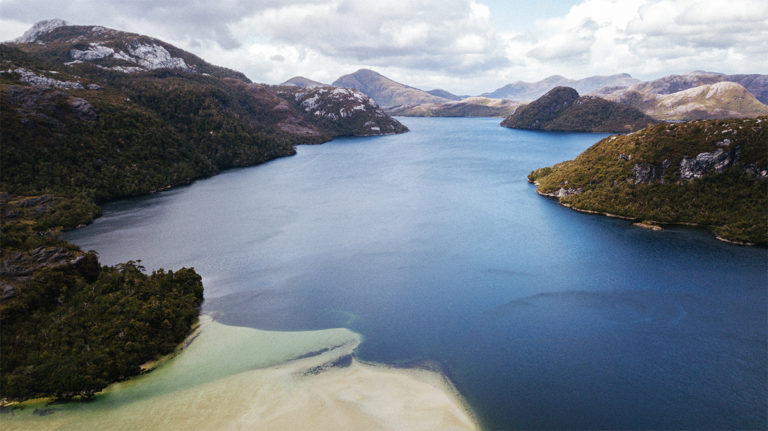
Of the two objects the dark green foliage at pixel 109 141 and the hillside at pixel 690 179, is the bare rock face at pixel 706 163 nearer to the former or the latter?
the hillside at pixel 690 179

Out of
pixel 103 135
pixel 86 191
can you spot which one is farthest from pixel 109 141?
pixel 86 191

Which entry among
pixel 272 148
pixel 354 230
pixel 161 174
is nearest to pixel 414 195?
pixel 354 230

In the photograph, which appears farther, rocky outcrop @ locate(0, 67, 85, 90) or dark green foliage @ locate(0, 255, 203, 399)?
rocky outcrop @ locate(0, 67, 85, 90)

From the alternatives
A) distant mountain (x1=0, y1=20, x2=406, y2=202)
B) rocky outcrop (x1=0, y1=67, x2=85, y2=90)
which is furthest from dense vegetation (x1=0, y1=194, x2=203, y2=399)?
rocky outcrop (x1=0, y1=67, x2=85, y2=90)

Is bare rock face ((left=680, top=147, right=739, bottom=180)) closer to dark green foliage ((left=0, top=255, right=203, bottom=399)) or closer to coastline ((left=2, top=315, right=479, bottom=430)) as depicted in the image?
coastline ((left=2, top=315, right=479, bottom=430))

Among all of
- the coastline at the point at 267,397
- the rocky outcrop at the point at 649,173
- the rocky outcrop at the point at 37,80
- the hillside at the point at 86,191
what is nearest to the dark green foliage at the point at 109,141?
the hillside at the point at 86,191

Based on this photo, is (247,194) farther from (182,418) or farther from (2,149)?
(182,418)

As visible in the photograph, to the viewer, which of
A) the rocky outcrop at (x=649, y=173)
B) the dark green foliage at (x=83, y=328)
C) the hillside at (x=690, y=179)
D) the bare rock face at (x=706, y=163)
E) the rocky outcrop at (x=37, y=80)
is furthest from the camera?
the rocky outcrop at (x=37, y=80)
